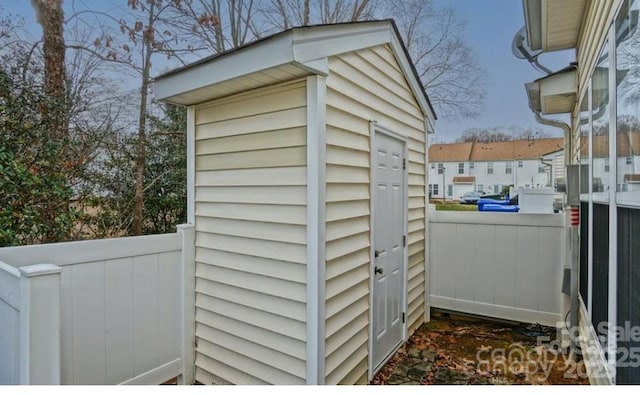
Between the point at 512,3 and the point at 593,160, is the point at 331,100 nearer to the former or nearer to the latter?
the point at 593,160

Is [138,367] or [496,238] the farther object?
[496,238]

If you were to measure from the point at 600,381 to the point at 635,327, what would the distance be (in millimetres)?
1112

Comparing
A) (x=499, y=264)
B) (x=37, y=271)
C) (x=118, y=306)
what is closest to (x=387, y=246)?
(x=499, y=264)

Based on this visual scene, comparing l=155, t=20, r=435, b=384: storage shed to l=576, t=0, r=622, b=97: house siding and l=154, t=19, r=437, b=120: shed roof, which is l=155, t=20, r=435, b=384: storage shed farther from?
l=576, t=0, r=622, b=97: house siding

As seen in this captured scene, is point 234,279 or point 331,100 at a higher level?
point 331,100

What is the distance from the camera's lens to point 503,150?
58.3 ft

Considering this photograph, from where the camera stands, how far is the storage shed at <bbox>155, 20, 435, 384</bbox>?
8.05 feet

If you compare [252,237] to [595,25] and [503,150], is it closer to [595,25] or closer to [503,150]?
[595,25]

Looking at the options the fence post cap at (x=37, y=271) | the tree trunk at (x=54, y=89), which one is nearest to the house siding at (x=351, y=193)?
the fence post cap at (x=37, y=271)

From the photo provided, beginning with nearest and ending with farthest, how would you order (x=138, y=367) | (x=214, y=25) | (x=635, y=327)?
(x=635, y=327)
(x=138, y=367)
(x=214, y=25)

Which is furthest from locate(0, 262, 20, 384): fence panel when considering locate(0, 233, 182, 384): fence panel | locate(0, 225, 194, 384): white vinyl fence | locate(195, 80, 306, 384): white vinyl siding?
locate(195, 80, 306, 384): white vinyl siding

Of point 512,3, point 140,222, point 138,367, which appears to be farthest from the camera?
point 512,3

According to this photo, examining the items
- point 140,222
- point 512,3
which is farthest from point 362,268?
point 512,3

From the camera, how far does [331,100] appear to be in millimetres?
2562
